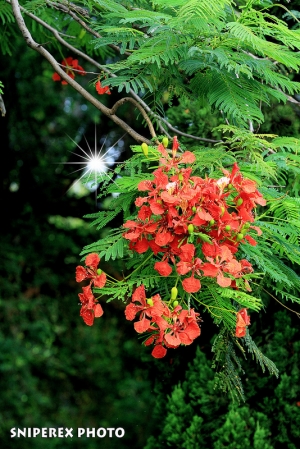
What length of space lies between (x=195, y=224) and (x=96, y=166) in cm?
63

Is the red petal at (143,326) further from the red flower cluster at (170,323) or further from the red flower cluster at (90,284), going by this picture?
the red flower cluster at (90,284)

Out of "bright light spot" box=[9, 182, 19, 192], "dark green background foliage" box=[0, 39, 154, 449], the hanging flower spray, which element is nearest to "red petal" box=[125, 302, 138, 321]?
the hanging flower spray

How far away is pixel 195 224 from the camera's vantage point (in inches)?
69.5

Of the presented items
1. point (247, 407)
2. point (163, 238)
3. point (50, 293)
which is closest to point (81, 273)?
point (163, 238)

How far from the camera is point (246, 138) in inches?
84.4

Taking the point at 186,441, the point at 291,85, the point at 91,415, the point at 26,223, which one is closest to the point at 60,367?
the point at 91,415

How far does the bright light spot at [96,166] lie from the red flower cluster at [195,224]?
→ 1.20 ft

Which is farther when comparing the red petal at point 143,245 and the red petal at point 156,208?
the red petal at point 143,245

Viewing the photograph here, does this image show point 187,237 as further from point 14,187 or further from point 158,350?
point 14,187

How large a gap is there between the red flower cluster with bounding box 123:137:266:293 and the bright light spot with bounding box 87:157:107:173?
1.20ft

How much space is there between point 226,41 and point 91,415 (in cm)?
596

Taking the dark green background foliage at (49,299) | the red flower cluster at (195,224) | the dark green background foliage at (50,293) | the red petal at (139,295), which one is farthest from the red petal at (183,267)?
the dark green background foliage at (49,299)

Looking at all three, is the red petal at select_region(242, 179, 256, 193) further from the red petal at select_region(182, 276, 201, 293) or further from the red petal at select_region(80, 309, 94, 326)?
the red petal at select_region(80, 309, 94, 326)

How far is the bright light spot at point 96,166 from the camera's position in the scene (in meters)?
2.24
